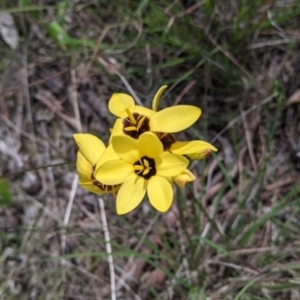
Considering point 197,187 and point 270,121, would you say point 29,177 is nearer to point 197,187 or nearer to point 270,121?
point 197,187

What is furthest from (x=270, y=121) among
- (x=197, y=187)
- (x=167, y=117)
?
(x=167, y=117)

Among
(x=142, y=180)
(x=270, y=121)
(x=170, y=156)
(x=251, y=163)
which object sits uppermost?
(x=170, y=156)

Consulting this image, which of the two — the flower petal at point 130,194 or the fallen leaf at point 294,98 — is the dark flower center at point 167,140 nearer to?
the flower petal at point 130,194

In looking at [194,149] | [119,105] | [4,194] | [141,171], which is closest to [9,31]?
[4,194]

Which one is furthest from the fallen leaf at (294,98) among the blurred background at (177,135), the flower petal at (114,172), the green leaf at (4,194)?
the green leaf at (4,194)

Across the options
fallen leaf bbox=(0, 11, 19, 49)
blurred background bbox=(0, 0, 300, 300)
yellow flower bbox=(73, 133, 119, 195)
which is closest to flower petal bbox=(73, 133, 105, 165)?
yellow flower bbox=(73, 133, 119, 195)
